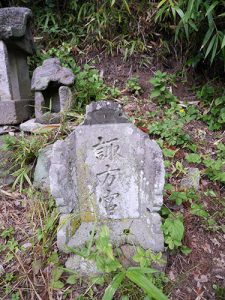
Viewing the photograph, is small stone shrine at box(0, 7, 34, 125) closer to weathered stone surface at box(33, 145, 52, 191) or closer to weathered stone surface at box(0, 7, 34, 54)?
weathered stone surface at box(0, 7, 34, 54)

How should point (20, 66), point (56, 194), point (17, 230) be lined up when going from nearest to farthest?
1. point (56, 194)
2. point (17, 230)
3. point (20, 66)

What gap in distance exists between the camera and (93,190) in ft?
6.56

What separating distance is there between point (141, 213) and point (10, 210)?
4.01 ft

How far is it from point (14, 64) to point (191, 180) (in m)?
2.52

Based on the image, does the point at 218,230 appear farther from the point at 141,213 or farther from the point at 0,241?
the point at 0,241

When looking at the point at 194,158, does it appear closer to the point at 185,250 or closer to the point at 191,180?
the point at 191,180

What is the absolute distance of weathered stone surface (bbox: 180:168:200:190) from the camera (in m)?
2.52

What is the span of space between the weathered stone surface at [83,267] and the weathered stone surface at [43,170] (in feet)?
2.64

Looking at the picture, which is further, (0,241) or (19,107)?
(19,107)

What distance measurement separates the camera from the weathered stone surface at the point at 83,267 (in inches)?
68.6

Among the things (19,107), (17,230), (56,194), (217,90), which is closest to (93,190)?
(56,194)

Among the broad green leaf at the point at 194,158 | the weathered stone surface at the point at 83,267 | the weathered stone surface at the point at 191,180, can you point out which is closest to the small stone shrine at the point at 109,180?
the weathered stone surface at the point at 83,267

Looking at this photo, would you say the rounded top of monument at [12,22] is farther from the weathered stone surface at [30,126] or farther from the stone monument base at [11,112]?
the weathered stone surface at [30,126]

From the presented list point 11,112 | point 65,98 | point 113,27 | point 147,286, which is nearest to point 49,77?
point 65,98
